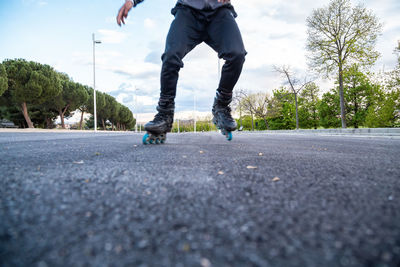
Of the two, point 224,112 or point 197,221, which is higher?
point 224,112

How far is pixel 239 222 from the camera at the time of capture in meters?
0.68

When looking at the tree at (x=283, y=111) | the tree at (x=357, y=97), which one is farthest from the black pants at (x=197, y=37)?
the tree at (x=283, y=111)

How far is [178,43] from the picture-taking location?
2.73 meters

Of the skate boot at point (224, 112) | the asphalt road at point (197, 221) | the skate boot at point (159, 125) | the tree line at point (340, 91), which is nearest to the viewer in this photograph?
the asphalt road at point (197, 221)

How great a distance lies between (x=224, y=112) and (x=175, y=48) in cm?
132

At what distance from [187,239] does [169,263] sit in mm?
91

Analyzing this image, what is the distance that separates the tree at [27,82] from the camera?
26.0 metres

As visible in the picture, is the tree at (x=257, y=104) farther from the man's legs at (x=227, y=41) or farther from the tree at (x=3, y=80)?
the man's legs at (x=227, y=41)

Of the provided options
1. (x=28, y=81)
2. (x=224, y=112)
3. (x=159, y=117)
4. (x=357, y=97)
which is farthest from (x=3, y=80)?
(x=357, y=97)

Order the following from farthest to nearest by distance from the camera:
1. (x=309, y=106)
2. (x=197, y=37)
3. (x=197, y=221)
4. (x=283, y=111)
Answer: (x=283, y=111), (x=309, y=106), (x=197, y=37), (x=197, y=221)

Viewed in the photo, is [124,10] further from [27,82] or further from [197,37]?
[27,82]

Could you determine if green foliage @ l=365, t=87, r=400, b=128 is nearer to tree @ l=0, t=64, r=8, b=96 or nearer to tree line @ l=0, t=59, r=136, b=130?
tree line @ l=0, t=59, r=136, b=130

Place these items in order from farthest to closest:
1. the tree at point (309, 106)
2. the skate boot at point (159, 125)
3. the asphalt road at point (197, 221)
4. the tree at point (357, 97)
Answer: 1. the tree at point (309, 106)
2. the tree at point (357, 97)
3. the skate boot at point (159, 125)
4. the asphalt road at point (197, 221)

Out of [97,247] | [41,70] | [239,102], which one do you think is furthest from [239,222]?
[239,102]
